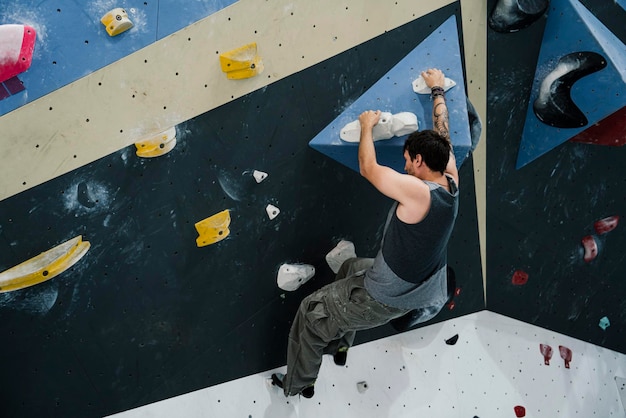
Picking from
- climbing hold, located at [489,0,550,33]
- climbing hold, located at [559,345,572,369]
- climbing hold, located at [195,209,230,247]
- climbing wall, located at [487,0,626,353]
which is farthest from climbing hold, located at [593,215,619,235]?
climbing hold, located at [195,209,230,247]

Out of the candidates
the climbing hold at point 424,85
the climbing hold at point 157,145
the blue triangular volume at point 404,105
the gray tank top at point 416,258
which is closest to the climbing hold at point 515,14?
the blue triangular volume at point 404,105

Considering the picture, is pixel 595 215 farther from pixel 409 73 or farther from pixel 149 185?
pixel 149 185

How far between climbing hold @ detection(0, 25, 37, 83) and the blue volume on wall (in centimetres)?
2

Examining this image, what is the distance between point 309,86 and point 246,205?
52 cm

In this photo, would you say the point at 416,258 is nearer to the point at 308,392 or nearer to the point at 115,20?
the point at 308,392

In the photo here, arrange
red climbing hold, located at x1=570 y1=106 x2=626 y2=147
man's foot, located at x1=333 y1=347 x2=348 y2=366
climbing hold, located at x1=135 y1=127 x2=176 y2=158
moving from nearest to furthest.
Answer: climbing hold, located at x1=135 y1=127 x2=176 y2=158, man's foot, located at x1=333 y1=347 x2=348 y2=366, red climbing hold, located at x1=570 y1=106 x2=626 y2=147

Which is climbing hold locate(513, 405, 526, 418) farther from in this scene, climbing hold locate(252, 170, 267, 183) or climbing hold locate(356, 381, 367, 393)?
climbing hold locate(252, 170, 267, 183)

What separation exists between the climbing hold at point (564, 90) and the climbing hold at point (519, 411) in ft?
4.78

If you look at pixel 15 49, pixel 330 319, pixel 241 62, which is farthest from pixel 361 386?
pixel 15 49

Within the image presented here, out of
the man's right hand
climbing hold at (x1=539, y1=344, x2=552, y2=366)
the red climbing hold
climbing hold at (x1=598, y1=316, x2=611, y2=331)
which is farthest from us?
climbing hold at (x1=598, y1=316, x2=611, y2=331)

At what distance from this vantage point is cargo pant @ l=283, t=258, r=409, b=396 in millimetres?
2193

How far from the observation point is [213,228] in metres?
2.29

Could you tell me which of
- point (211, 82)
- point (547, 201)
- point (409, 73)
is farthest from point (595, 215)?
point (211, 82)

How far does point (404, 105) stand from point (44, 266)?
1.41m
